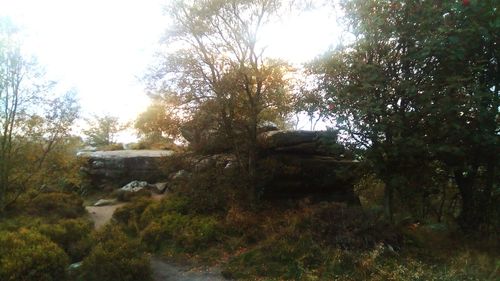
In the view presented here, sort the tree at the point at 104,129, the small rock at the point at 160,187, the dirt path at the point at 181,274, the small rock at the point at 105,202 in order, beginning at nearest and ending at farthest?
the dirt path at the point at 181,274 < the small rock at the point at 105,202 < the small rock at the point at 160,187 < the tree at the point at 104,129

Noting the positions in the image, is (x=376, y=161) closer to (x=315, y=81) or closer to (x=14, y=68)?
(x=315, y=81)

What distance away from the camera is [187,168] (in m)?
13.1

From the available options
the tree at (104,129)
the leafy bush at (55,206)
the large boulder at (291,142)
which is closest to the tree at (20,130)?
the leafy bush at (55,206)

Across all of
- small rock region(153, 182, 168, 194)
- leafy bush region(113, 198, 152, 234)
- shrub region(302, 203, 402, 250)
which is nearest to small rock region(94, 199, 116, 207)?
small rock region(153, 182, 168, 194)

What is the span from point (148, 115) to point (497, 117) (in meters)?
10.1

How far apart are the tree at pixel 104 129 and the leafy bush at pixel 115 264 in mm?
25254

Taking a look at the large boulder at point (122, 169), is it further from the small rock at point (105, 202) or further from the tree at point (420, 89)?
the tree at point (420, 89)

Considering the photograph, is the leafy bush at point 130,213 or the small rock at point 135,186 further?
the small rock at point 135,186

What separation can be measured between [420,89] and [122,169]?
15.7 meters

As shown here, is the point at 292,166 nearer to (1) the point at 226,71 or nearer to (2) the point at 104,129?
(1) the point at 226,71

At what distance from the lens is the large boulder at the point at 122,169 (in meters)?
19.9

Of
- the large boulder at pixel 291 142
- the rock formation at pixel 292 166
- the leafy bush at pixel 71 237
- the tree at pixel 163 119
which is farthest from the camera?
the large boulder at pixel 291 142

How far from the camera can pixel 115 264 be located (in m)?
7.28

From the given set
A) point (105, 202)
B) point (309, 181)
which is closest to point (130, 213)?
point (105, 202)
